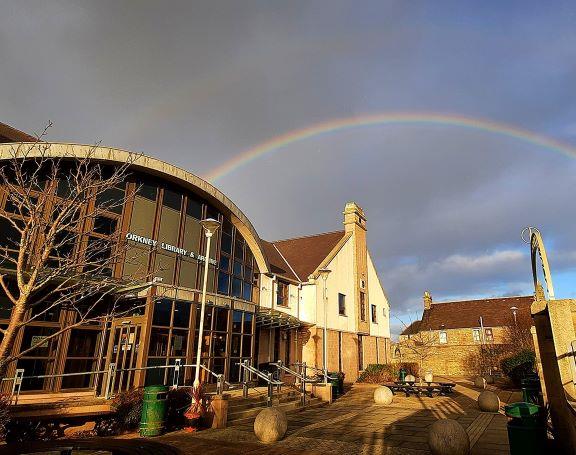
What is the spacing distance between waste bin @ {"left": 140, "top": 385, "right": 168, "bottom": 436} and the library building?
154 centimetres

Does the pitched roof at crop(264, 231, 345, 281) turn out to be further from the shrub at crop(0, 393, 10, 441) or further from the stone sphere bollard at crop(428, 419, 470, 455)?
the shrub at crop(0, 393, 10, 441)

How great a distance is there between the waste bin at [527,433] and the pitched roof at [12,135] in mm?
18573

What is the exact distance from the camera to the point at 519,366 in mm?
23656

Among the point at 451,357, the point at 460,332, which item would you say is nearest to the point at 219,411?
the point at 451,357

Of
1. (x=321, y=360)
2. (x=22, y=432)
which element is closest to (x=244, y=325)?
(x=321, y=360)

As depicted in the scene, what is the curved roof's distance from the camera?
41.9 feet

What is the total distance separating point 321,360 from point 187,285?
12475 mm

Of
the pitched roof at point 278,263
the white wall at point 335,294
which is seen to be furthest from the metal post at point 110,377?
the white wall at point 335,294

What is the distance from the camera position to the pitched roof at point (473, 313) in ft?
156

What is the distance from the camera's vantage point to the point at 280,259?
30.8 meters

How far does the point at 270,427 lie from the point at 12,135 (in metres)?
15.7

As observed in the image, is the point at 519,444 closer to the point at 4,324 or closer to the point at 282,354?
the point at 4,324

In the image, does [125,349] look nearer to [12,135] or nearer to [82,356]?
[82,356]

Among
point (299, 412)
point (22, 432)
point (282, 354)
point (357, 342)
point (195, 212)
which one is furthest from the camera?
point (357, 342)
